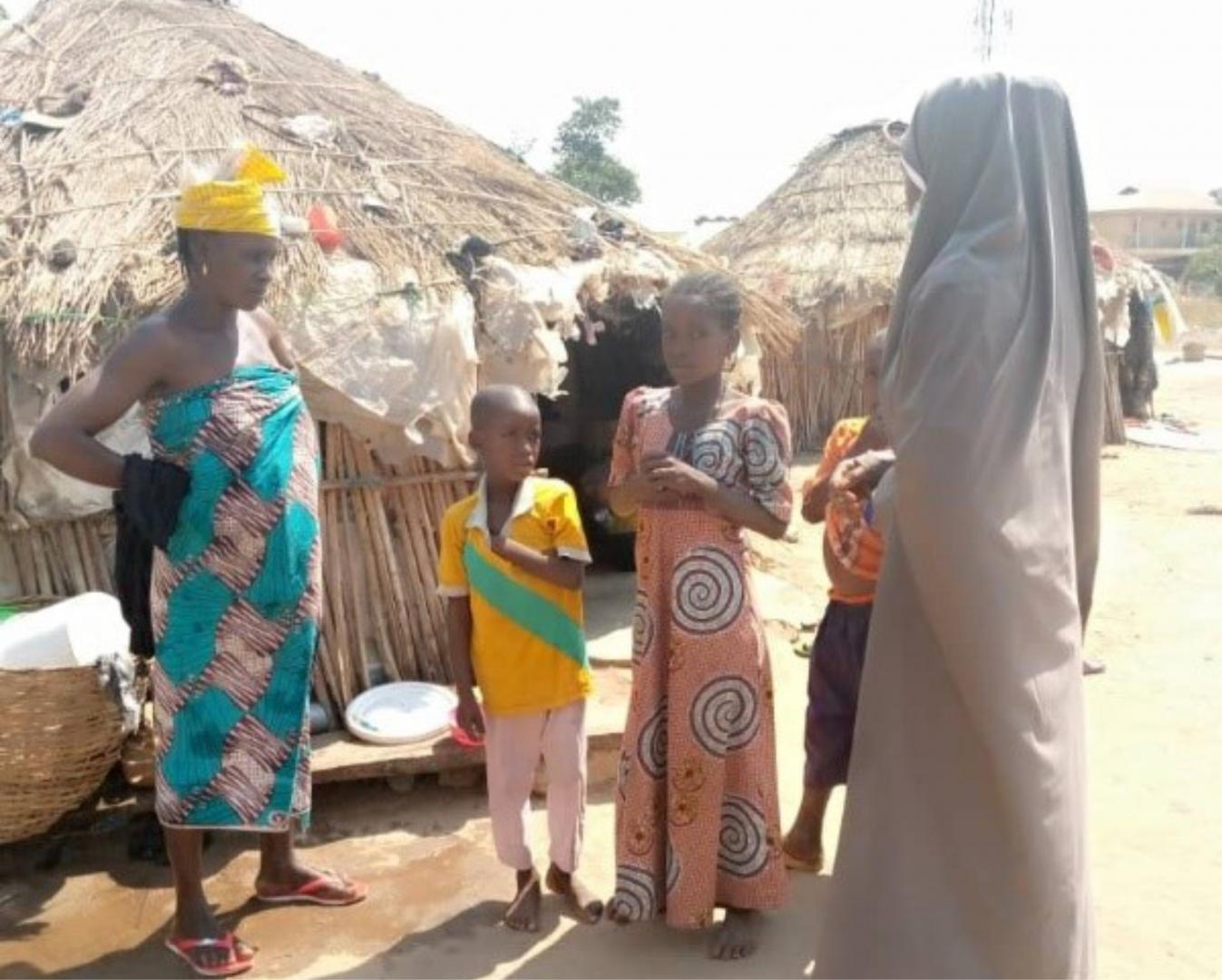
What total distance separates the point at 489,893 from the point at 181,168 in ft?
10.8

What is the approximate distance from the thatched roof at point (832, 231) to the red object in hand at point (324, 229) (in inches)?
294

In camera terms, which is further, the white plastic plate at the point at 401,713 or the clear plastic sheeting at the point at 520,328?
the clear plastic sheeting at the point at 520,328

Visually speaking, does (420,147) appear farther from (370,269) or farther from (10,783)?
(10,783)

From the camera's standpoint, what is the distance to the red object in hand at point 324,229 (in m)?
4.53

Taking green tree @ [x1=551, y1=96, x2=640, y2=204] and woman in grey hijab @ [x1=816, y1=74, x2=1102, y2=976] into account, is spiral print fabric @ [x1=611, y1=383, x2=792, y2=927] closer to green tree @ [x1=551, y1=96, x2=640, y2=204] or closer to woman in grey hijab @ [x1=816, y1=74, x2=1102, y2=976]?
woman in grey hijab @ [x1=816, y1=74, x2=1102, y2=976]

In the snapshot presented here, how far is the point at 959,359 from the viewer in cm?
170

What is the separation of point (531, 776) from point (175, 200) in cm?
293

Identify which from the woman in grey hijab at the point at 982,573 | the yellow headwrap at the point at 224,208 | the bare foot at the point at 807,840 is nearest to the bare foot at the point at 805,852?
the bare foot at the point at 807,840

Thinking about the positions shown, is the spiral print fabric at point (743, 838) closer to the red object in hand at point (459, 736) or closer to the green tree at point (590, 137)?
the red object in hand at point (459, 736)

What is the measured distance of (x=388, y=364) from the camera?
415 cm

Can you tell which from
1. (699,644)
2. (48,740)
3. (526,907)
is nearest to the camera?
(699,644)

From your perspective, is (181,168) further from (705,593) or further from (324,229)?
(705,593)

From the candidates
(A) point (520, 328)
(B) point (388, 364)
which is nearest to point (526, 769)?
(B) point (388, 364)

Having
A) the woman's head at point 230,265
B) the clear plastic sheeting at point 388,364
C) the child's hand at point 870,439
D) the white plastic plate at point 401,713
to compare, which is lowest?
the white plastic plate at point 401,713
